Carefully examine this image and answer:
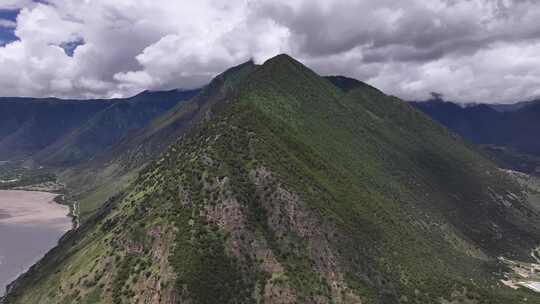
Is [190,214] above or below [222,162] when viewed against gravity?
below

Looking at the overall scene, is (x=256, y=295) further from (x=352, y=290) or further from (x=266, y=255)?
(x=352, y=290)

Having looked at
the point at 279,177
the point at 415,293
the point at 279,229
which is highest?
the point at 279,177

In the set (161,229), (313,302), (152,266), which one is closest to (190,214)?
(161,229)

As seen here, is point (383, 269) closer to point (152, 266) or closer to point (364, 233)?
point (364, 233)

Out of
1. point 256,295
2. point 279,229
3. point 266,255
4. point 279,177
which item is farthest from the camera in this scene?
point 279,177

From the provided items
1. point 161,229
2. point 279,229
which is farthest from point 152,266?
point 279,229

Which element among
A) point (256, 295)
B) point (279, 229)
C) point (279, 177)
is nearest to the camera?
point (256, 295)

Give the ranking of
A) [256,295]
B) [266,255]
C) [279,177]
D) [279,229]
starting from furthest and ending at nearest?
[279,177], [279,229], [266,255], [256,295]

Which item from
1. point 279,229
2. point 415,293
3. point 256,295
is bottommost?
point 415,293

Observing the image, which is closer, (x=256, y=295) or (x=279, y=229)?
(x=256, y=295)
